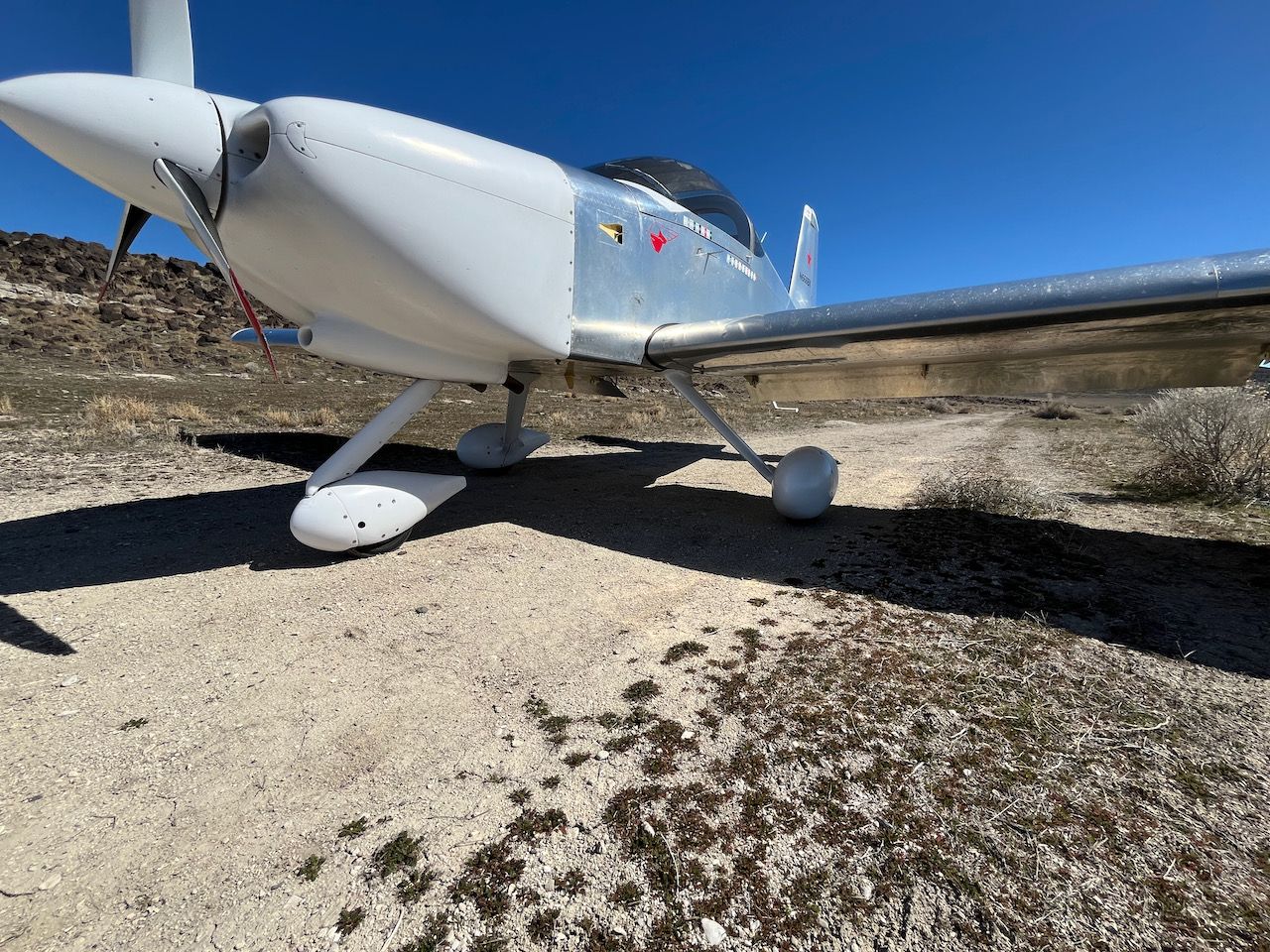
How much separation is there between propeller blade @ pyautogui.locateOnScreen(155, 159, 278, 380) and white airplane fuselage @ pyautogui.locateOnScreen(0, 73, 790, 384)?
0.20 ft

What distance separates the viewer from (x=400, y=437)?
905 cm

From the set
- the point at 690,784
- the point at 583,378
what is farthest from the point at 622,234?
the point at 690,784

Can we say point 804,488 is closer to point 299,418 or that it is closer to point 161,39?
point 161,39

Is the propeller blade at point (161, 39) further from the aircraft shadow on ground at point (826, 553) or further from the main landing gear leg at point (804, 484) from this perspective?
the main landing gear leg at point (804, 484)

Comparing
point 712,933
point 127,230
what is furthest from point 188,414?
point 712,933

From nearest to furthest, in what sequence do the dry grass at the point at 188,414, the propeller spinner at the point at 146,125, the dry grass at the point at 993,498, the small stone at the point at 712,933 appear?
the small stone at the point at 712,933
the propeller spinner at the point at 146,125
the dry grass at the point at 993,498
the dry grass at the point at 188,414

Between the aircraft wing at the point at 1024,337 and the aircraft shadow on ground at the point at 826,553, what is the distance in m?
1.36

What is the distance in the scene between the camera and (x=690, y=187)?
5.51 m

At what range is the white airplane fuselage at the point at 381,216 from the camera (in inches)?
107

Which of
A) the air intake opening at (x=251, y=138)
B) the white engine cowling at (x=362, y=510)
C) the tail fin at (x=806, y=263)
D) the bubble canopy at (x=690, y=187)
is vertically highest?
the tail fin at (x=806, y=263)

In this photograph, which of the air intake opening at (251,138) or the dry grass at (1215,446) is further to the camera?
the dry grass at (1215,446)

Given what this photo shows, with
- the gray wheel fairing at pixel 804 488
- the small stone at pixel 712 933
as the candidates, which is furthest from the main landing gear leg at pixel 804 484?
the small stone at pixel 712 933

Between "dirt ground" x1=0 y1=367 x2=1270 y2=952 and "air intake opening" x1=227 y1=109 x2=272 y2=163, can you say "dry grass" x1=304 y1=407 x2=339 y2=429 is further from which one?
"air intake opening" x1=227 y1=109 x2=272 y2=163

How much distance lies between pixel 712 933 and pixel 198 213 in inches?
156
